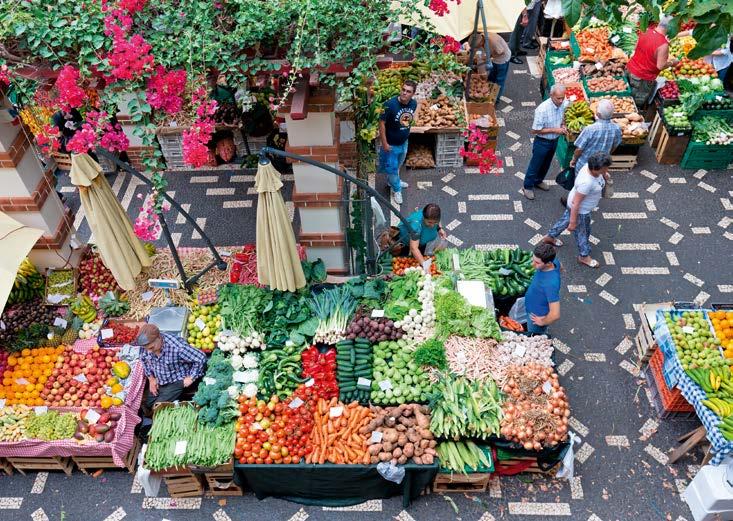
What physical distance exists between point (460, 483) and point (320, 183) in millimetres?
3373

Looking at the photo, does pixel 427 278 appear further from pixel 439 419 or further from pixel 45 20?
pixel 45 20

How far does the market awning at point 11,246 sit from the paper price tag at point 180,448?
2016 mm

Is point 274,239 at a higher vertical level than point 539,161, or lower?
higher

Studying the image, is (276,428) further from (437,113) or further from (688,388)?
(437,113)

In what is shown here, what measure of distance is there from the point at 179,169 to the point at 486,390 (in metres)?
6.16

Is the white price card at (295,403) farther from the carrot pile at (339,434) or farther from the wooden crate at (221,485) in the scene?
the wooden crate at (221,485)

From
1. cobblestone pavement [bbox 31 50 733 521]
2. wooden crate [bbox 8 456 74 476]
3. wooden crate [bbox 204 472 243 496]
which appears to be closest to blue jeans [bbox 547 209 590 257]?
cobblestone pavement [bbox 31 50 733 521]

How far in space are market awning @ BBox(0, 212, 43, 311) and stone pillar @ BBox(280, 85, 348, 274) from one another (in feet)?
8.90

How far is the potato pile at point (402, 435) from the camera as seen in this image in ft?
18.2

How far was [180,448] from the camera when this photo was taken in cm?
561

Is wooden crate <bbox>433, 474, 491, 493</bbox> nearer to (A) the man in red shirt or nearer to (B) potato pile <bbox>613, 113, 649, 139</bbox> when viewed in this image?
(B) potato pile <bbox>613, 113, 649, 139</bbox>

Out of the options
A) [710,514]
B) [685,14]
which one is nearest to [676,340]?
[710,514]

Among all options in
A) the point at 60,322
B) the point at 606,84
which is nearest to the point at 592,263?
the point at 606,84

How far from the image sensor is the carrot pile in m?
5.60
